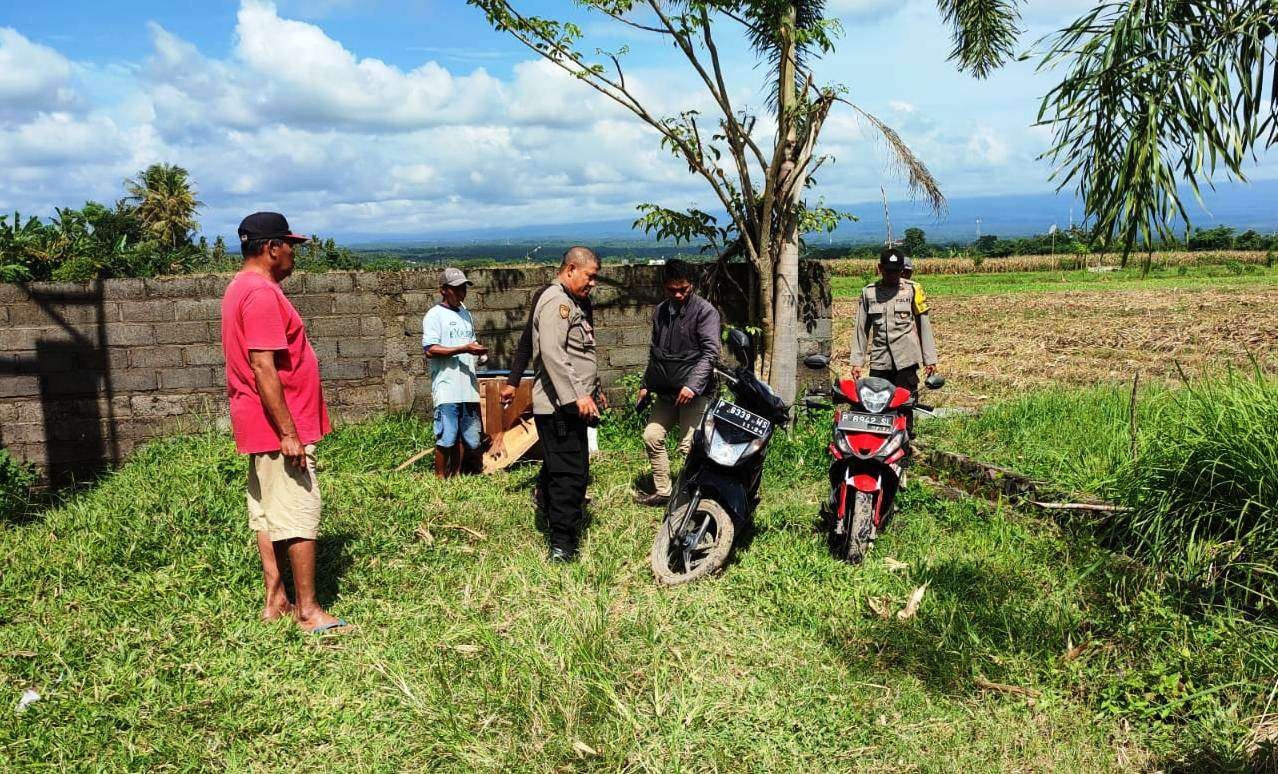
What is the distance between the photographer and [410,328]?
7.55 metres

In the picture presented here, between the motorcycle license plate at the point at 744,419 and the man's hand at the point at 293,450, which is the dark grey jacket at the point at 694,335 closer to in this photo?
the motorcycle license plate at the point at 744,419

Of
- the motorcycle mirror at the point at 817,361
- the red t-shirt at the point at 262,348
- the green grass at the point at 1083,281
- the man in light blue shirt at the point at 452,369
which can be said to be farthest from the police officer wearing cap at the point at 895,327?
the green grass at the point at 1083,281

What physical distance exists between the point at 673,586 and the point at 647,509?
4.31ft

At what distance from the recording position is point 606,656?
11.8 feet

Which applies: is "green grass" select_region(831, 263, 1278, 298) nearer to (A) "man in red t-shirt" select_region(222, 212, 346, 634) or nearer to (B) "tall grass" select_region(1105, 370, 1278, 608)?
(B) "tall grass" select_region(1105, 370, 1278, 608)

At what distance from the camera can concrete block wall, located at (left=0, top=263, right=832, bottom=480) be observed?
703 centimetres

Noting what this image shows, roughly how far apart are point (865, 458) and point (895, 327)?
192cm

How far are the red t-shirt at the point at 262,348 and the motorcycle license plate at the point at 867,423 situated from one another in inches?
114

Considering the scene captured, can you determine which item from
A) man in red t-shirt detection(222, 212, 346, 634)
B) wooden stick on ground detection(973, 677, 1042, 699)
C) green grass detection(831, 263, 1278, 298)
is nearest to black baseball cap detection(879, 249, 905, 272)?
wooden stick on ground detection(973, 677, 1042, 699)

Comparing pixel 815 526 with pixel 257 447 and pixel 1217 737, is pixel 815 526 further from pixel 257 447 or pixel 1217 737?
pixel 257 447

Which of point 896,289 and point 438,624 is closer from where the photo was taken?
point 438,624

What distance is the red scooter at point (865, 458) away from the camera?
15.6 ft

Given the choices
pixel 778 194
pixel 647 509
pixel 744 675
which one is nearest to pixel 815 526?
pixel 647 509

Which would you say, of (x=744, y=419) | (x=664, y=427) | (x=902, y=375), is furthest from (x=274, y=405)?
(x=902, y=375)
